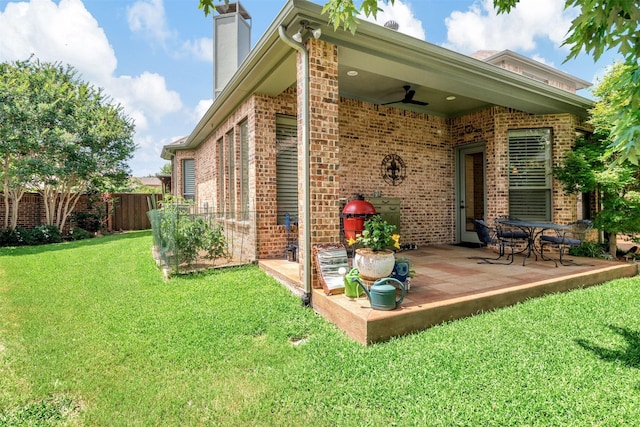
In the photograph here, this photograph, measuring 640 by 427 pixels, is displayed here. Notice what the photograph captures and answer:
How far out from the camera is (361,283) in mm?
3375

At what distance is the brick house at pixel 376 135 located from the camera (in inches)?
156

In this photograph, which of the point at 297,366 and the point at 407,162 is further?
the point at 407,162

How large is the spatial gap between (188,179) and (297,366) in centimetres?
1155

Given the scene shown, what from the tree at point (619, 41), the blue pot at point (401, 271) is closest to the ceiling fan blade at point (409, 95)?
the blue pot at point (401, 271)

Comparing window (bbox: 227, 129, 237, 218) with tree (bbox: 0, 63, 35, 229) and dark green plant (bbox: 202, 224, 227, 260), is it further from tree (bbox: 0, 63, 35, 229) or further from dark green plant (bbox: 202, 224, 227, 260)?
tree (bbox: 0, 63, 35, 229)

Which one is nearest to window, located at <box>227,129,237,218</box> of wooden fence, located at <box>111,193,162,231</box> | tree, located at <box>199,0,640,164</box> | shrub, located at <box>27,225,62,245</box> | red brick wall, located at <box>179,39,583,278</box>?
red brick wall, located at <box>179,39,583,278</box>

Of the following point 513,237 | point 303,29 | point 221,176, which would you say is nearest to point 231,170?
point 221,176

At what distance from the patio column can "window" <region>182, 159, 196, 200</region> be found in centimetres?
985

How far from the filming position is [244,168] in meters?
6.74

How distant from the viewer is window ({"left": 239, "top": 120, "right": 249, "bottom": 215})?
652 centimetres

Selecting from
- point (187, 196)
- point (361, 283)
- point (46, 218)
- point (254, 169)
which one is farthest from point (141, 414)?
point (46, 218)

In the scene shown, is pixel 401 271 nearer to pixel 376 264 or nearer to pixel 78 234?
pixel 376 264

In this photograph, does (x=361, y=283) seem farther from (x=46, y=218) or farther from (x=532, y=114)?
(x=46, y=218)

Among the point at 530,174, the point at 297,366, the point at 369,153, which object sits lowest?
the point at 297,366
